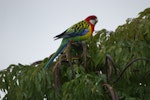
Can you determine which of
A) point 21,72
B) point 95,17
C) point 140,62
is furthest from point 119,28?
point 21,72

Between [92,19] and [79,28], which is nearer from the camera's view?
[79,28]

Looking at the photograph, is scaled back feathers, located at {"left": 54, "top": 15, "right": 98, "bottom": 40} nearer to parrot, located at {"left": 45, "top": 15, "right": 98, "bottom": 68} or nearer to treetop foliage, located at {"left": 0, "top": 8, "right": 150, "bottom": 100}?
parrot, located at {"left": 45, "top": 15, "right": 98, "bottom": 68}

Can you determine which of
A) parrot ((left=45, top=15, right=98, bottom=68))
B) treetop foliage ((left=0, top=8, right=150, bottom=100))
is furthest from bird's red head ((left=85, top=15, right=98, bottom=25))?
treetop foliage ((left=0, top=8, right=150, bottom=100))

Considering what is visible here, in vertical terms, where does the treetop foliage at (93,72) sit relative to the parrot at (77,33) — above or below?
below

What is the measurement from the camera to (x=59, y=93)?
25.3 feet

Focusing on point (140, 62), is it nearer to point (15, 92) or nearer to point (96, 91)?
point (96, 91)

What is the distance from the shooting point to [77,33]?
8.73 meters

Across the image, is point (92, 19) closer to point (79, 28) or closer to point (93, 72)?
point (79, 28)

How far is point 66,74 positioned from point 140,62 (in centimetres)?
111

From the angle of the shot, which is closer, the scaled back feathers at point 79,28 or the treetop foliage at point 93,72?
the treetop foliage at point 93,72

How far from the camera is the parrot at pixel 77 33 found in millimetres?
8531

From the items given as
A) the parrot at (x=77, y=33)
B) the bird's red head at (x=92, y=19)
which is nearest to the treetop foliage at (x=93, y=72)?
the parrot at (x=77, y=33)

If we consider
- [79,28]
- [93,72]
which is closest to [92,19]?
[79,28]

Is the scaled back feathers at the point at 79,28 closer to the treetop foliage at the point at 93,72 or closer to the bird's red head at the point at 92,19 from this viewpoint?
the bird's red head at the point at 92,19
